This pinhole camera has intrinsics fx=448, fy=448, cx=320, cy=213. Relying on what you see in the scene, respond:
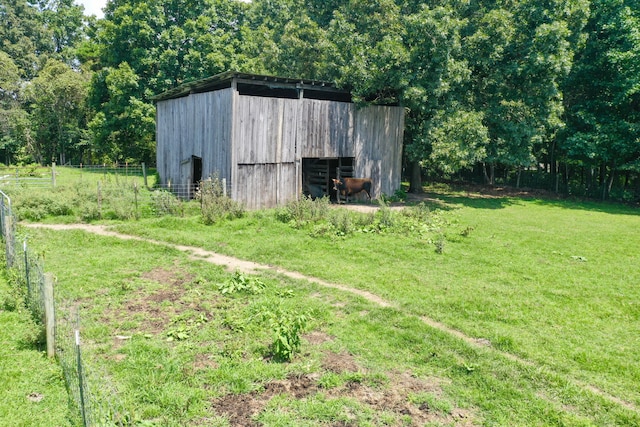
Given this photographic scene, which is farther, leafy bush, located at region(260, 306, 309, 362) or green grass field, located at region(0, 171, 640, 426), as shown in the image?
leafy bush, located at region(260, 306, 309, 362)

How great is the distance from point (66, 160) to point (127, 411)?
42161mm

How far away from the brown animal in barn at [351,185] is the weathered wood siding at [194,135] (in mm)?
5327

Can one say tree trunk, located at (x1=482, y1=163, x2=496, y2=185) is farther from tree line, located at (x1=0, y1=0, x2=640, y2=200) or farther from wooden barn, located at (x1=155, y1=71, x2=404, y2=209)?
wooden barn, located at (x1=155, y1=71, x2=404, y2=209)

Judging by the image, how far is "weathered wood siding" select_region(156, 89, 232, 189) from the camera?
1672 cm

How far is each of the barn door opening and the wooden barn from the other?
0.16 feet

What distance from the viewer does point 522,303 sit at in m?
8.29

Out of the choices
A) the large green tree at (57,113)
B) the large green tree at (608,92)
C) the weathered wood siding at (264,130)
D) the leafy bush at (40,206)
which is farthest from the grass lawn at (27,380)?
the large green tree at (57,113)

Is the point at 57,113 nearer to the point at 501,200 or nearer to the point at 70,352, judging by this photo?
the point at 501,200

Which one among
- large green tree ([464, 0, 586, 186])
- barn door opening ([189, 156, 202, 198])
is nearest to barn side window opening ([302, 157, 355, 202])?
barn door opening ([189, 156, 202, 198])

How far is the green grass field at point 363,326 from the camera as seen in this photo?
5.16 meters

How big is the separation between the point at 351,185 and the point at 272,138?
14.6ft

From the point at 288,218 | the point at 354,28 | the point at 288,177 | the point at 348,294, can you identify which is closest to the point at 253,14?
the point at 354,28

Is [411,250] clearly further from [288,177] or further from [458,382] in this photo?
[288,177]

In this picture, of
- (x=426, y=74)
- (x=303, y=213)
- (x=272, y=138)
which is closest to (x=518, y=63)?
(x=426, y=74)
